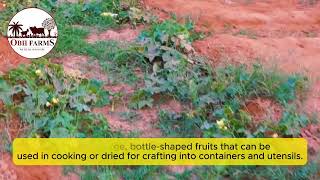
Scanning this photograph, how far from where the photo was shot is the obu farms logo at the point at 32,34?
3959 millimetres

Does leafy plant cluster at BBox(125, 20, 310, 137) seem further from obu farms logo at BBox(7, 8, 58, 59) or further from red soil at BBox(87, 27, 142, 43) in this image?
obu farms logo at BBox(7, 8, 58, 59)

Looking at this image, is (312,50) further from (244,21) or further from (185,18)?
(185,18)

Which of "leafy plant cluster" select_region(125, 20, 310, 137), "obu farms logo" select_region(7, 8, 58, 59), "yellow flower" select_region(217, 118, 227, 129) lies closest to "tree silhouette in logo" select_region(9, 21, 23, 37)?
"obu farms logo" select_region(7, 8, 58, 59)

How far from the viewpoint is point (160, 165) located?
3025 mm

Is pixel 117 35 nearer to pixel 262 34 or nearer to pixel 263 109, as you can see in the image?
pixel 262 34

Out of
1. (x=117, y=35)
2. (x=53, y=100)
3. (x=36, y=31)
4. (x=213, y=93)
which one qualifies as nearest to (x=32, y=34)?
(x=36, y=31)

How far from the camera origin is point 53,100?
10.9ft

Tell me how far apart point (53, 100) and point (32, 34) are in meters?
0.88

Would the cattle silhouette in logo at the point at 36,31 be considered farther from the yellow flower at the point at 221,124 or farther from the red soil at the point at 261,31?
the yellow flower at the point at 221,124

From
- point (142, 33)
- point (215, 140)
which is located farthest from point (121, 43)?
point (215, 140)

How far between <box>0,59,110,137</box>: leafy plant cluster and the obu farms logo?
1.00ft

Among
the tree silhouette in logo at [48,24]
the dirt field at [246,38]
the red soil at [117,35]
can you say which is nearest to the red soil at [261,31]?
the dirt field at [246,38]

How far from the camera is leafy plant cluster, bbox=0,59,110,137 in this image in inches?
127

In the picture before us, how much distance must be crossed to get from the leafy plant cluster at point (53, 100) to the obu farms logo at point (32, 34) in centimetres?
30
